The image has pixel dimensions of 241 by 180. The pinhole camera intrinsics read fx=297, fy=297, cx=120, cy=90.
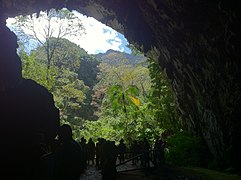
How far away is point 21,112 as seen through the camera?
26.6ft

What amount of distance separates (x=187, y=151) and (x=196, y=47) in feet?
22.7

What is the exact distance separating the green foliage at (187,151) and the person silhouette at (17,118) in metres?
10.3

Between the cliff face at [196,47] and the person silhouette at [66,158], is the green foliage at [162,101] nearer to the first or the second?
the cliff face at [196,47]

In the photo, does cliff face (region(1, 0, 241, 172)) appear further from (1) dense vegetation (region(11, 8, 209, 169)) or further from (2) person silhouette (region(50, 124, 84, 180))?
(2) person silhouette (region(50, 124, 84, 180))

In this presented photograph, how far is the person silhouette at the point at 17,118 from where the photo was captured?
7121mm

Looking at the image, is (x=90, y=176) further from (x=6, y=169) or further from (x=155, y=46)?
(x=155, y=46)

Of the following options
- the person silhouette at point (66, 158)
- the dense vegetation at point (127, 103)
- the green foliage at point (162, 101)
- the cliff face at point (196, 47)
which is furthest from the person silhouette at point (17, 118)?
the green foliage at point (162, 101)

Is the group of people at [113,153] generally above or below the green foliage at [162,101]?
below

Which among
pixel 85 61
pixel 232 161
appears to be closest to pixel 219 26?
pixel 232 161

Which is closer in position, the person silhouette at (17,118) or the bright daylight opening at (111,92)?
the person silhouette at (17,118)

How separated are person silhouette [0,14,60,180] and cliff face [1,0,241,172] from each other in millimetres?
2150

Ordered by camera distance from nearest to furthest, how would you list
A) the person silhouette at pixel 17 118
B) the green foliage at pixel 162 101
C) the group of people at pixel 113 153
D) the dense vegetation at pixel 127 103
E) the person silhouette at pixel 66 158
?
1. the person silhouette at pixel 66 158
2. the person silhouette at pixel 17 118
3. the group of people at pixel 113 153
4. the dense vegetation at pixel 127 103
5. the green foliage at pixel 162 101

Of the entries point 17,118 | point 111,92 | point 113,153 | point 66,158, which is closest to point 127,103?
point 111,92

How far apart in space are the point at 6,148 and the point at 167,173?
27.4 ft
